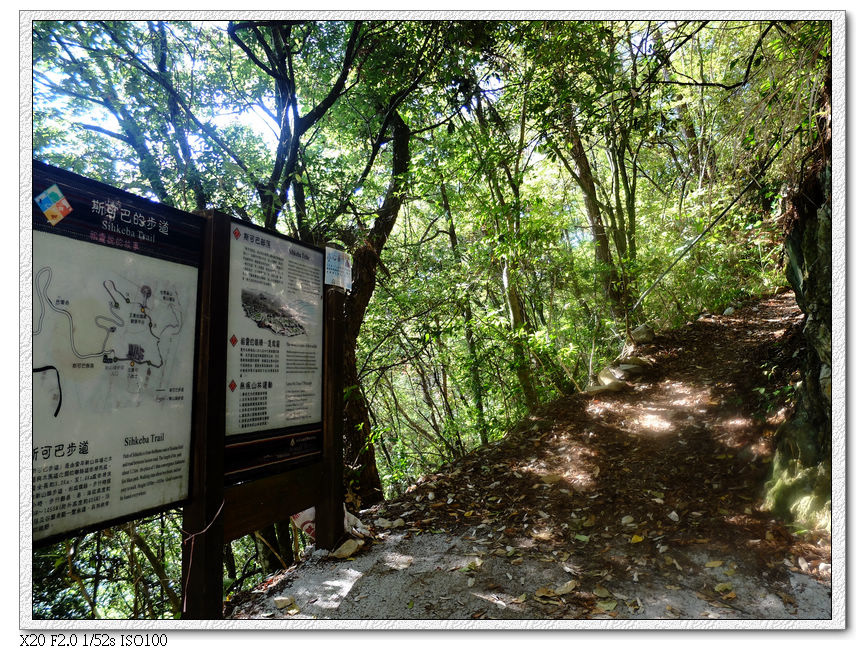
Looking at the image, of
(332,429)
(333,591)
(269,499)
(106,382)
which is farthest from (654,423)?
(106,382)

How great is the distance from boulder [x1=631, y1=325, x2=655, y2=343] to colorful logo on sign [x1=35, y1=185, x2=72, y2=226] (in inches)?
282

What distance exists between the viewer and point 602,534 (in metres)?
3.18

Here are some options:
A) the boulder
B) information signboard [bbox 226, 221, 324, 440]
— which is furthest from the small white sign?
the boulder

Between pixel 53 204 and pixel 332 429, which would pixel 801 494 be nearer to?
pixel 332 429

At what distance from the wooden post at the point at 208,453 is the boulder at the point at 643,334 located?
6489mm

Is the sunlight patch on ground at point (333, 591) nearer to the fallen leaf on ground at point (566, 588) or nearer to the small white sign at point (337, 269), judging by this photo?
the fallen leaf on ground at point (566, 588)

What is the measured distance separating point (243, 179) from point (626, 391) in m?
5.22

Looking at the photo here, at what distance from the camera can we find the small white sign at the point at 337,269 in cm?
314

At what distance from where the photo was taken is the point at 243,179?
4.12 metres

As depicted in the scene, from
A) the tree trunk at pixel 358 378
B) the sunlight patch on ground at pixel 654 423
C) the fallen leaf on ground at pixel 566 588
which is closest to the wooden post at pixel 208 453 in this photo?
the fallen leaf on ground at pixel 566 588

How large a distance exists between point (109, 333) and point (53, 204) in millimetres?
547

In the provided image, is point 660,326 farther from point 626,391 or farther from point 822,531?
point 822,531

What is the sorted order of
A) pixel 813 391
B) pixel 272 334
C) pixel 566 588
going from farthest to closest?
pixel 813 391 → pixel 272 334 → pixel 566 588

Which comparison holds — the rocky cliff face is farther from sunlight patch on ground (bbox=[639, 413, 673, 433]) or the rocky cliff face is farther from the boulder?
the boulder
